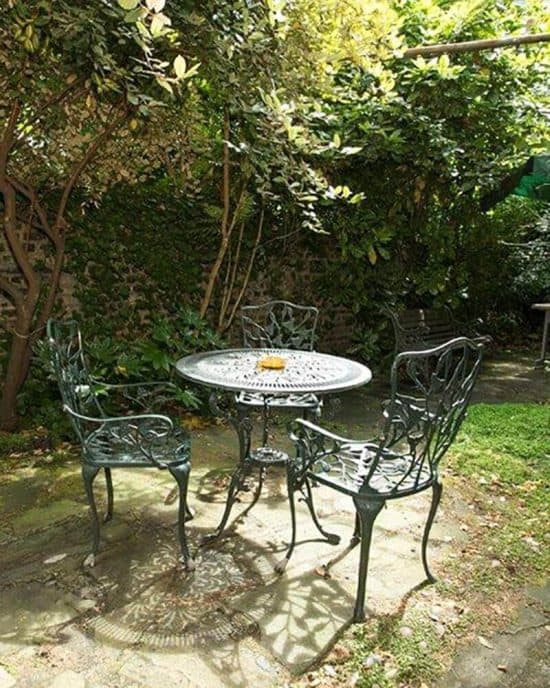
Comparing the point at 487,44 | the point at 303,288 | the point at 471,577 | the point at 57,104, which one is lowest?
the point at 471,577

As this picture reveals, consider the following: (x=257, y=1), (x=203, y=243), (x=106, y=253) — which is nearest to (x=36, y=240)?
(x=106, y=253)

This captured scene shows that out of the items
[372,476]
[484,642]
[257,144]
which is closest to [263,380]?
[372,476]

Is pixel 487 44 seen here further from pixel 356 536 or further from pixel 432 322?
pixel 356 536

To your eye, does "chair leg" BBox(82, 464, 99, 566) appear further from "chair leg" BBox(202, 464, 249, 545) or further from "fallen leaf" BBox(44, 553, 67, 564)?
"chair leg" BBox(202, 464, 249, 545)

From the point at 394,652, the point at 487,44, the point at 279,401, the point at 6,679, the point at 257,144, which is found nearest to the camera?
the point at 6,679

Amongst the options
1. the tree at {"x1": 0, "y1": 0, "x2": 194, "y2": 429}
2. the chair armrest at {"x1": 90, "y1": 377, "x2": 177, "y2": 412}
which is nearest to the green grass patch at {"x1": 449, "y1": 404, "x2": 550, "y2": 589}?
the chair armrest at {"x1": 90, "y1": 377, "x2": 177, "y2": 412}

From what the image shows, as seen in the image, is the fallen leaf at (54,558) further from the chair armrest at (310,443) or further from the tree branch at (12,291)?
the tree branch at (12,291)

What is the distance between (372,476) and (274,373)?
0.76 m

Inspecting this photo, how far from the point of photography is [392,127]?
494cm

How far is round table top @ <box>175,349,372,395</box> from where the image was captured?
94.2 inches

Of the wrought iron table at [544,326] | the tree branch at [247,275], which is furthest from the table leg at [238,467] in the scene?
the wrought iron table at [544,326]

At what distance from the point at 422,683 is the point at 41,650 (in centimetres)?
125

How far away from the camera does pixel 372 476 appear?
2.11 m

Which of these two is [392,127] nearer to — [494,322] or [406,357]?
[406,357]
